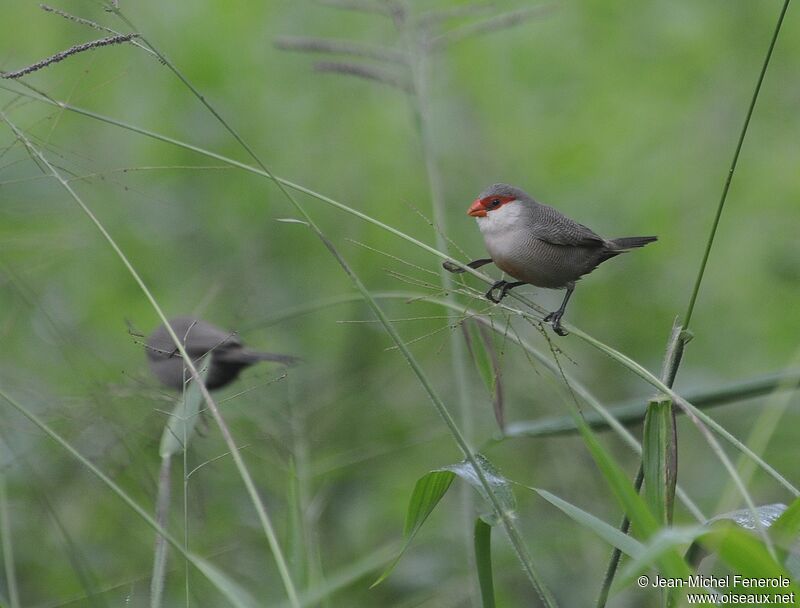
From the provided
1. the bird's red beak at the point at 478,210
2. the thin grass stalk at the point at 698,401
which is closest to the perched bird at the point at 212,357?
the bird's red beak at the point at 478,210

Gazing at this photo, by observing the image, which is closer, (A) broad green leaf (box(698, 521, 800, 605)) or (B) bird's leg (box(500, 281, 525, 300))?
(A) broad green leaf (box(698, 521, 800, 605))

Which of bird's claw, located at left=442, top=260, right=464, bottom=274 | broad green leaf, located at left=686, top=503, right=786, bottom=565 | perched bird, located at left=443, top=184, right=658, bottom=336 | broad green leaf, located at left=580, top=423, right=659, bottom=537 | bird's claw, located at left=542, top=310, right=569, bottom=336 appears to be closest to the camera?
broad green leaf, located at left=580, top=423, right=659, bottom=537

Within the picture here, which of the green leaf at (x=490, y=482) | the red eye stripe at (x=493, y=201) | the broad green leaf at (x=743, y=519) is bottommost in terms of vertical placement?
the broad green leaf at (x=743, y=519)

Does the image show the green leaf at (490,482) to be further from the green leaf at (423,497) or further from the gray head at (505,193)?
the gray head at (505,193)

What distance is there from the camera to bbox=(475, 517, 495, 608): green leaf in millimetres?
1789

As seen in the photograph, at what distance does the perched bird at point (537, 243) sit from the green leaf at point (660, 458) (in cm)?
107

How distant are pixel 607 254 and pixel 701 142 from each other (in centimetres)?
268

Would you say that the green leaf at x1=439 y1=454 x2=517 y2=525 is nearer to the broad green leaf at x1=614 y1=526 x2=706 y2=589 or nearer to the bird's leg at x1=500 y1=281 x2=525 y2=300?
the broad green leaf at x1=614 y1=526 x2=706 y2=589

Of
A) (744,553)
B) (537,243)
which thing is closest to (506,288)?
(537,243)

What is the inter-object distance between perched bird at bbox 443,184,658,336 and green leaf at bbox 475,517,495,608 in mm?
1145

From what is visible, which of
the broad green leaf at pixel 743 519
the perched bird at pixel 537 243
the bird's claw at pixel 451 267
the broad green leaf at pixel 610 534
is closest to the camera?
the broad green leaf at pixel 610 534

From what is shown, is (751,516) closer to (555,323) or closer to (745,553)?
(745,553)

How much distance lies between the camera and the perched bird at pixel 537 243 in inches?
117

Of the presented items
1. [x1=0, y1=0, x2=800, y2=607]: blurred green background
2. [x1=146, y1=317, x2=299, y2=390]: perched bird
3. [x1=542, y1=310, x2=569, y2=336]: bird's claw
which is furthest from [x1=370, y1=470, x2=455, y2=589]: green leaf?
[x1=146, y1=317, x2=299, y2=390]: perched bird
